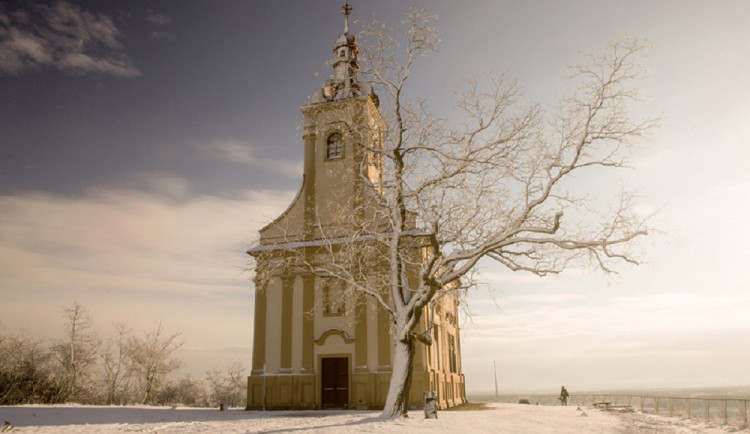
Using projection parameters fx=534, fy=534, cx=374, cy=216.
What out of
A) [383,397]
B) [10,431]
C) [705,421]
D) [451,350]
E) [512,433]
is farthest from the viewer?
[451,350]

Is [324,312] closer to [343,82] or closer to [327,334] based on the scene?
[327,334]

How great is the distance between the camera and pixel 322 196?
27.0 metres

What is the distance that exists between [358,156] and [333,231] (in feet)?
13.6

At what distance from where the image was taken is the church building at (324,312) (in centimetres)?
2348

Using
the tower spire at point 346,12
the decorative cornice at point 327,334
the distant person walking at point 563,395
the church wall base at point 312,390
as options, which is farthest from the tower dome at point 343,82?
the distant person walking at point 563,395

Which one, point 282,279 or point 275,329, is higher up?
point 282,279

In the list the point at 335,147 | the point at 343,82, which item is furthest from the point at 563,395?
the point at 343,82

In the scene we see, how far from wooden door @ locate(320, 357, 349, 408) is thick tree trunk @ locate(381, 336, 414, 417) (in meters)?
7.65

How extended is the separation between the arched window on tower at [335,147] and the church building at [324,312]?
0.06 m

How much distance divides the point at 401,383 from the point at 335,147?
14.7 metres

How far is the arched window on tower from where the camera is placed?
27875mm

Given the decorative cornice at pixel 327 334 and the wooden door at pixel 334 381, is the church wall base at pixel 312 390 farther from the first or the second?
the decorative cornice at pixel 327 334

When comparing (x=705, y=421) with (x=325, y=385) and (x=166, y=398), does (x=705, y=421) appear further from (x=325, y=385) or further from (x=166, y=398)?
(x=166, y=398)

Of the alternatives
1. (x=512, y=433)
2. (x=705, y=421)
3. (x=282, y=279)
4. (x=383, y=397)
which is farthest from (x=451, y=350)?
(x=512, y=433)
